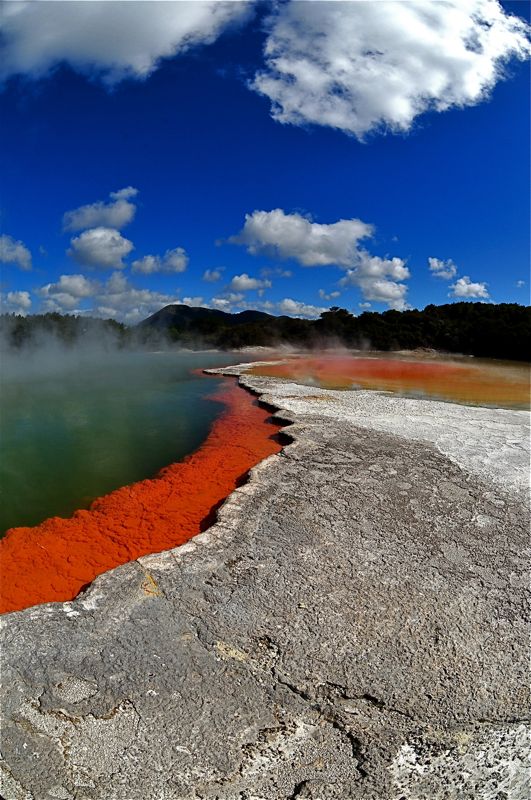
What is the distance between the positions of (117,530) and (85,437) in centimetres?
504

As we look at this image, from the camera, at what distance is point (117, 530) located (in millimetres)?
5559

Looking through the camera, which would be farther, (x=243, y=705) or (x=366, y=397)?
(x=366, y=397)

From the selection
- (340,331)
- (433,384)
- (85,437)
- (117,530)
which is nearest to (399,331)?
(340,331)

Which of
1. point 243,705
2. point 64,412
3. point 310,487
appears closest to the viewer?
point 243,705

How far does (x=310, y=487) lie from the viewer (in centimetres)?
599

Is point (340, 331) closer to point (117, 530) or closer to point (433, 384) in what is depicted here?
point (433, 384)

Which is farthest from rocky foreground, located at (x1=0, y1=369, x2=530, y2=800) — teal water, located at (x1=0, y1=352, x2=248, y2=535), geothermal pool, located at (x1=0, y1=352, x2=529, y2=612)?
teal water, located at (x1=0, y1=352, x2=248, y2=535)

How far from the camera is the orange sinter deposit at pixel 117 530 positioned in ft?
14.6

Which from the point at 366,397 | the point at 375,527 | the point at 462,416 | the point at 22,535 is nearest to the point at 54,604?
the point at 22,535

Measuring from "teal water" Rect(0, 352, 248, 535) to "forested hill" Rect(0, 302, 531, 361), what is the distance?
28.0 metres

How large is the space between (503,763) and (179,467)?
5.94 meters

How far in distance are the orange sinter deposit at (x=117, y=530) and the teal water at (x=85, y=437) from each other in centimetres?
51

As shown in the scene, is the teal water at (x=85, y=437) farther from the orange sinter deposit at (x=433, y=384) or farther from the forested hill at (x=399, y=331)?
the forested hill at (x=399, y=331)

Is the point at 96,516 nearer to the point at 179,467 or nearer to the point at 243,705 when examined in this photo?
the point at 179,467
